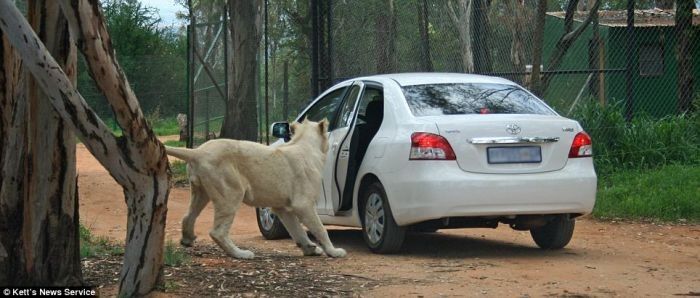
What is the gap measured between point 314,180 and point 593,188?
225cm

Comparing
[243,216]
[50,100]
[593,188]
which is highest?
[50,100]

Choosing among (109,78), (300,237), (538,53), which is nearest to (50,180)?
(109,78)

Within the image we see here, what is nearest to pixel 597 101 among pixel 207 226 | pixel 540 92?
pixel 540 92

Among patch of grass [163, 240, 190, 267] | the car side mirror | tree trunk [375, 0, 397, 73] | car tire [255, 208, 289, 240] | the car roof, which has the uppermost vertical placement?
tree trunk [375, 0, 397, 73]

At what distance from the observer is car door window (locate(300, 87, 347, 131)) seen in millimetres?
10371

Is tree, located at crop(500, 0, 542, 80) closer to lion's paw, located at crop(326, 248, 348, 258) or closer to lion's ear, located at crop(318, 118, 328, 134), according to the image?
lion's ear, located at crop(318, 118, 328, 134)

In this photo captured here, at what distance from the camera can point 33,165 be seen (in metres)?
6.50

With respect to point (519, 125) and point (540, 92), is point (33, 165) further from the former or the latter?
point (540, 92)

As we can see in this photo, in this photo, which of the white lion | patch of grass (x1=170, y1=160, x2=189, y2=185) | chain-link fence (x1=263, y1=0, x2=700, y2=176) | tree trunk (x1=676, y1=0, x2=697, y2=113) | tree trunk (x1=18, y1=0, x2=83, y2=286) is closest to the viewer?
tree trunk (x1=18, y1=0, x2=83, y2=286)

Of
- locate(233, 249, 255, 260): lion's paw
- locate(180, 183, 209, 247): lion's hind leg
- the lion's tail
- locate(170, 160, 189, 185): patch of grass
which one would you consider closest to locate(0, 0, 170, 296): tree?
the lion's tail

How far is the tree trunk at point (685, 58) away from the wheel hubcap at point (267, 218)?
7.82 m

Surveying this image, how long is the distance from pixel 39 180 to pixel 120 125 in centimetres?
71

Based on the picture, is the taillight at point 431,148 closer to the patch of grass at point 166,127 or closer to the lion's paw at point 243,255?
the lion's paw at point 243,255

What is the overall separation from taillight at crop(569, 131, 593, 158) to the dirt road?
0.85 metres
